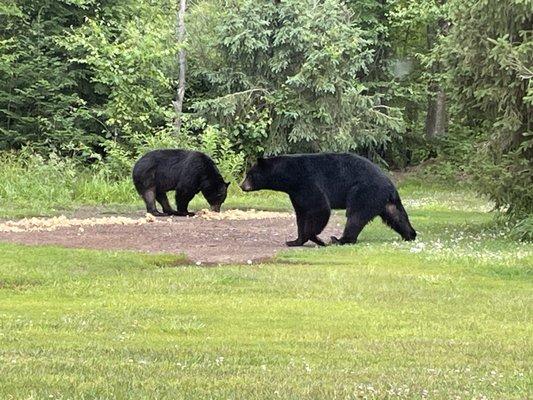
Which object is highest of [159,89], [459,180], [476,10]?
[476,10]

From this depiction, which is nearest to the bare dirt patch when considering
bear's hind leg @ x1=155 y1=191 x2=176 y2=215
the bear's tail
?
bear's hind leg @ x1=155 y1=191 x2=176 y2=215

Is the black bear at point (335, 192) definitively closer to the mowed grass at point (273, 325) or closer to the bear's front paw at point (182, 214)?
the mowed grass at point (273, 325)

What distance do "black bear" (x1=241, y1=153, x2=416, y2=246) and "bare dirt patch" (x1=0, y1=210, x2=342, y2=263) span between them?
2.88 ft

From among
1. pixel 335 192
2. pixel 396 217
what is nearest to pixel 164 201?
pixel 335 192

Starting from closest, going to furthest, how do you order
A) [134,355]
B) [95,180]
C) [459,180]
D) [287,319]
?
[134,355] < [287,319] < [95,180] < [459,180]

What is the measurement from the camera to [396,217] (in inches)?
802

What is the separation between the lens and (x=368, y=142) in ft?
149

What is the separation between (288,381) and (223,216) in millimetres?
19007

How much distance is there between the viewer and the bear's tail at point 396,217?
20.2 metres

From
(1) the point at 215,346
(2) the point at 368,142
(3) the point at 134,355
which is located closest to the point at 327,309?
(1) the point at 215,346

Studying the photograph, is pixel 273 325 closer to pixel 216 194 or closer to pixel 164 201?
pixel 164 201

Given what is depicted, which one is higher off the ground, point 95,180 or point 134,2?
point 134,2

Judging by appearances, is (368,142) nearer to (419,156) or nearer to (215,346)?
(419,156)

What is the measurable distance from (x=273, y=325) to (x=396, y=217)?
10239 mm
